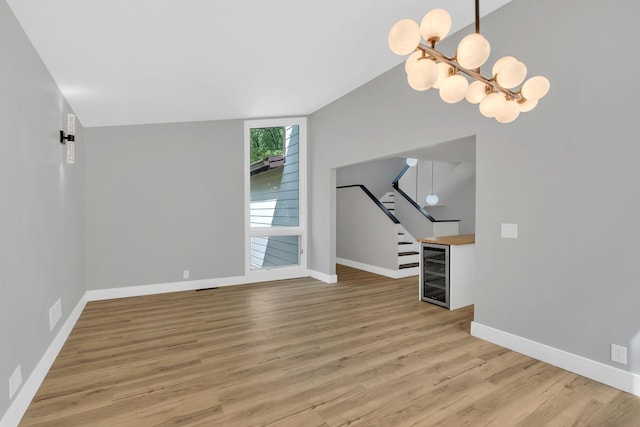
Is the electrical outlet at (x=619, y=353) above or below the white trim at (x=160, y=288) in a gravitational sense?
above

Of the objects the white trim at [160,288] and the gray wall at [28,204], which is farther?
the white trim at [160,288]

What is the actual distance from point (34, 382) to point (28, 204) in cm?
125

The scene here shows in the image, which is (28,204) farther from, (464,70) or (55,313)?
(464,70)

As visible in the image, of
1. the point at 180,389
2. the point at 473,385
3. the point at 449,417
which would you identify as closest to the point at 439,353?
the point at 473,385

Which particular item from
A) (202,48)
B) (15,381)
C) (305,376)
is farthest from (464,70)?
(15,381)

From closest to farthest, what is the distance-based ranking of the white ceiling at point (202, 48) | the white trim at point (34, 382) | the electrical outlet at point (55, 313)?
the white trim at point (34, 382)
the white ceiling at point (202, 48)
the electrical outlet at point (55, 313)

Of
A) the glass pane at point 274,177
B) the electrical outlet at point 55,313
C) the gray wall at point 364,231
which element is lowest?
the electrical outlet at point 55,313

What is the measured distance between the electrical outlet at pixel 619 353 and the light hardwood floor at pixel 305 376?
8.5 inches

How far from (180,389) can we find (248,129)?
429 centimetres

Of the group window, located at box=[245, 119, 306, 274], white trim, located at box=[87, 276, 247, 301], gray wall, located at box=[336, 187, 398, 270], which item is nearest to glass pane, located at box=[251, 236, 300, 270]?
window, located at box=[245, 119, 306, 274]

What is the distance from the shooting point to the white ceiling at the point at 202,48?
238 centimetres

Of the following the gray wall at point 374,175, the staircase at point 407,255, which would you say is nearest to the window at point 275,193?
the staircase at point 407,255

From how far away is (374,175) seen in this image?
8.47 meters

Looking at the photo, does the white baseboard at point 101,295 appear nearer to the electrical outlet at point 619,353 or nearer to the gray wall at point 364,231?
the gray wall at point 364,231
